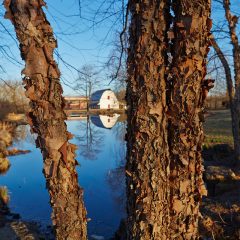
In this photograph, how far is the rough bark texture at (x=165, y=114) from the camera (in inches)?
94.3

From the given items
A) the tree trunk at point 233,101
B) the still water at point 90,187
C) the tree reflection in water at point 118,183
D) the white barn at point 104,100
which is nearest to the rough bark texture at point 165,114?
the still water at point 90,187

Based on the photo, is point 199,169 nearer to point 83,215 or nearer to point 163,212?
point 163,212

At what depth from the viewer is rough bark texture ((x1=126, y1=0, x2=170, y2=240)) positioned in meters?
2.41

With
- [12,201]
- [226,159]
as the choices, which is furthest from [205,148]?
[12,201]

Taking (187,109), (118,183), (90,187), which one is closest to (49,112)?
(187,109)

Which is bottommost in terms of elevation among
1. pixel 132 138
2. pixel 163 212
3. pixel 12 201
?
pixel 12 201

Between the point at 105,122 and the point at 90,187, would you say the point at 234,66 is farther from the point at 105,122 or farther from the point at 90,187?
the point at 105,122

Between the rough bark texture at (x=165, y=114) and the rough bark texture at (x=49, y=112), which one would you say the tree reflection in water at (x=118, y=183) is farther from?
the rough bark texture at (x=165, y=114)

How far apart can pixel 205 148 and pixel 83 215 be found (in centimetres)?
1108

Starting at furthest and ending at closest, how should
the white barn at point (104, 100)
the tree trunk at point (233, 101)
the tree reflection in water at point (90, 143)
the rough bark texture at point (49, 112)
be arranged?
the white barn at point (104, 100) → the tree reflection in water at point (90, 143) → the tree trunk at point (233, 101) → the rough bark texture at point (49, 112)

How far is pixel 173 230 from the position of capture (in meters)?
2.56

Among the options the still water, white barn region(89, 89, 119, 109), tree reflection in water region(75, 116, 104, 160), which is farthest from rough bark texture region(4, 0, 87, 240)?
white barn region(89, 89, 119, 109)

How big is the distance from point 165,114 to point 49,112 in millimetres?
903

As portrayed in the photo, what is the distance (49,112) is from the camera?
8.07 feet
